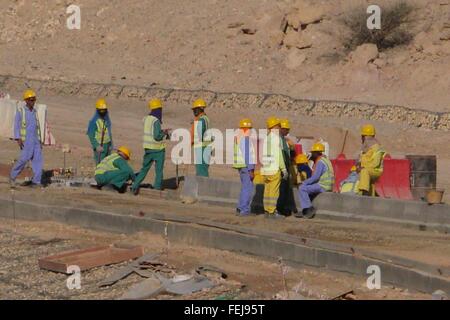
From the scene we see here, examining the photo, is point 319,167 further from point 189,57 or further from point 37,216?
point 189,57

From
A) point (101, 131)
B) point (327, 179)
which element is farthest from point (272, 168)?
point (101, 131)

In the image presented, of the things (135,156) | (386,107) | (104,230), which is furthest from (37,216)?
(386,107)

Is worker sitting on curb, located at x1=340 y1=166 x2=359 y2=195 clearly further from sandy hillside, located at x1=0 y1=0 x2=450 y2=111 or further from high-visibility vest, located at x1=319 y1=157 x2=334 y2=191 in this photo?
sandy hillside, located at x1=0 y1=0 x2=450 y2=111

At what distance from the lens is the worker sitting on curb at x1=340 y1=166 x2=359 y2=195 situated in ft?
51.8

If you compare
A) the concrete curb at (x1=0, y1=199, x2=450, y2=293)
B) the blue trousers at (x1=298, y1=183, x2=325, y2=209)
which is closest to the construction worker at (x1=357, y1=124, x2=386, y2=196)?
the blue trousers at (x1=298, y1=183, x2=325, y2=209)

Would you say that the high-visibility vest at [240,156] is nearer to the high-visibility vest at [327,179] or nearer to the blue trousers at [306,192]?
the blue trousers at [306,192]

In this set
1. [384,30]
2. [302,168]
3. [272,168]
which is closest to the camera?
[272,168]

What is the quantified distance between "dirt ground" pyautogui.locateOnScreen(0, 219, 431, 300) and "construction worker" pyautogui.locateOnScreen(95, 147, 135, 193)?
3061mm

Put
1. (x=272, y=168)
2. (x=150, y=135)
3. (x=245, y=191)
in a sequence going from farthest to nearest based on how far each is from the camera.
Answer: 1. (x=150, y=135)
2. (x=245, y=191)
3. (x=272, y=168)

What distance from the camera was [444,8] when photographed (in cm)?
3716

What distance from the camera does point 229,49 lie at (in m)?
39.7

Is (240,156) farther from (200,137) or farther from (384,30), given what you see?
(384,30)

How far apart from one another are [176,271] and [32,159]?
6120mm

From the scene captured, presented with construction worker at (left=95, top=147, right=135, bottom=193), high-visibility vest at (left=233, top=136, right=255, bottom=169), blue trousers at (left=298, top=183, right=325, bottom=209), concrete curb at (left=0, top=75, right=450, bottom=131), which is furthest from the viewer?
concrete curb at (left=0, top=75, right=450, bottom=131)
